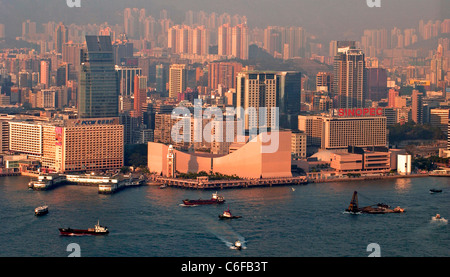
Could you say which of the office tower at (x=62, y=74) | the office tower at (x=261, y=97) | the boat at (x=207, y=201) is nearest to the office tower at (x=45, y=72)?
the office tower at (x=62, y=74)

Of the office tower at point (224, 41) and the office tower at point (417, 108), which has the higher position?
the office tower at point (224, 41)

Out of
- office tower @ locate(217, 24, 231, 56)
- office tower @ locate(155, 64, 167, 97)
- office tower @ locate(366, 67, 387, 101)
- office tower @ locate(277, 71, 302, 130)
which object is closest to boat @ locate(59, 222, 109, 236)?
office tower @ locate(277, 71, 302, 130)

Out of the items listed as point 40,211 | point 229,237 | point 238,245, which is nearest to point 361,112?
point 40,211

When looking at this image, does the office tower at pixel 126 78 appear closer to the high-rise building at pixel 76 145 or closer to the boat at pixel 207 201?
the high-rise building at pixel 76 145

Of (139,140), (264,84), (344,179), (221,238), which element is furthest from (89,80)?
(221,238)

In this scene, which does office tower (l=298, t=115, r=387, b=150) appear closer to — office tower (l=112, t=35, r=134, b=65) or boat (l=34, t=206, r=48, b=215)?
boat (l=34, t=206, r=48, b=215)

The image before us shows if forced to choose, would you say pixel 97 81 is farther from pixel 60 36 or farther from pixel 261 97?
pixel 60 36
